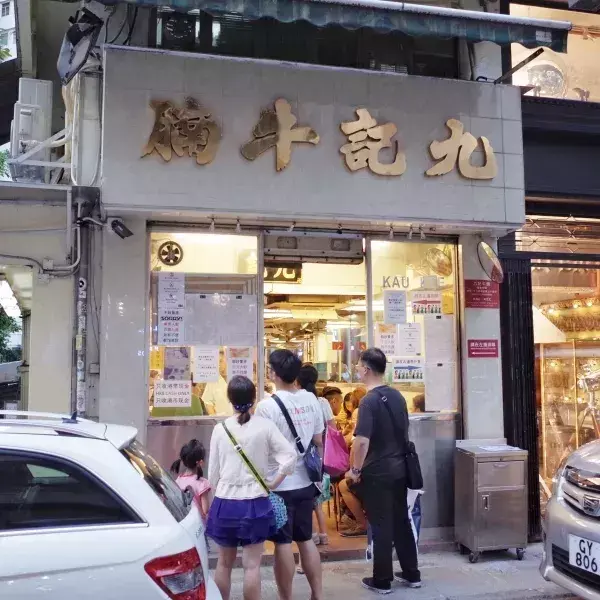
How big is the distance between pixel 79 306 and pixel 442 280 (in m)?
3.87

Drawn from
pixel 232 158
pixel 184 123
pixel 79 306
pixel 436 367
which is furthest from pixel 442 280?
pixel 79 306

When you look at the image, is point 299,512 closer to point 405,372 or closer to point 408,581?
point 408,581

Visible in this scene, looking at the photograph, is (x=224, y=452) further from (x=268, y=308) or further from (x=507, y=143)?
(x=507, y=143)

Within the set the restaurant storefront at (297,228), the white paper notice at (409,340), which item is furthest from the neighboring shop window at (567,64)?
the white paper notice at (409,340)

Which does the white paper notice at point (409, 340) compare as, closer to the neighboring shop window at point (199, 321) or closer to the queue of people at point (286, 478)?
the queue of people at point (286, 478)

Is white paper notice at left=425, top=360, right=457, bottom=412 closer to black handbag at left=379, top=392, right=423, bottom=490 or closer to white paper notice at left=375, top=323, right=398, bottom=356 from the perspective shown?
white paper notice at left=375, top=323, right=398, bottom=356

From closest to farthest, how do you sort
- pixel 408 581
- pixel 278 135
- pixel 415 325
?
pixel 408 581 → pixel 278 135 → pixel 415 325

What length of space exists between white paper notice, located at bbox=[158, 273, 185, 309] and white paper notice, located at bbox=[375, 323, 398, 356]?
7.02 ft

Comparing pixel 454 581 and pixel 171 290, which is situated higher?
pixel 171 290

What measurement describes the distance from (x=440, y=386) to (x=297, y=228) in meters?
2.33

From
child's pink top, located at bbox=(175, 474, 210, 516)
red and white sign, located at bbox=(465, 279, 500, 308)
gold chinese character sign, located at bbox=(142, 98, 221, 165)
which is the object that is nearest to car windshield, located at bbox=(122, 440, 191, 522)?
child's pink top, located at bbox=(175, 474, 210, 516)

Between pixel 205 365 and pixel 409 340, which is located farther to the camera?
pixel 409 340

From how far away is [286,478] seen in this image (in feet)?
15.7

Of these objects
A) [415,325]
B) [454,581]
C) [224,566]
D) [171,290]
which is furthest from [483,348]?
[224,566]
